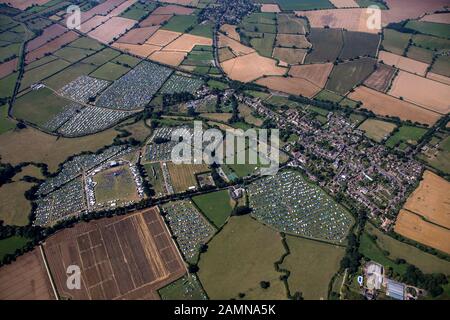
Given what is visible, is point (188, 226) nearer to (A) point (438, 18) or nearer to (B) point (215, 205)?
(B) point (215, 205)

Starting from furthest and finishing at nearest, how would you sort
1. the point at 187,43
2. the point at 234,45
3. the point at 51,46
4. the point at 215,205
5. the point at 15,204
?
the point at 51,46, the point at 187,43, the point at 234,45, the point at 15,204, the point at 215,205

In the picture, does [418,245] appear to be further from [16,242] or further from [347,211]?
[16,242]

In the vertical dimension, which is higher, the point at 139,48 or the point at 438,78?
the point at 438,78

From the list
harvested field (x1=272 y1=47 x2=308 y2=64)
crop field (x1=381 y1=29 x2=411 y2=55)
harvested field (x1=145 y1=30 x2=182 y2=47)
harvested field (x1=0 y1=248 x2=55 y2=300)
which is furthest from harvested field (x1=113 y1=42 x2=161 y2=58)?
harvested field (x1=0 y1=248 x2=55 y2=300)

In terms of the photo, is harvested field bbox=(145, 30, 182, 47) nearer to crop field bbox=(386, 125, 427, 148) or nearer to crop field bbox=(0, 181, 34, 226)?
crop field bbox=(0, 181, 34, 226)

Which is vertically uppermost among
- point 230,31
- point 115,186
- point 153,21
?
point 230,31

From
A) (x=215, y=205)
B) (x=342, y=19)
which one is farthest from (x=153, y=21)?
(x=215, y=205)
